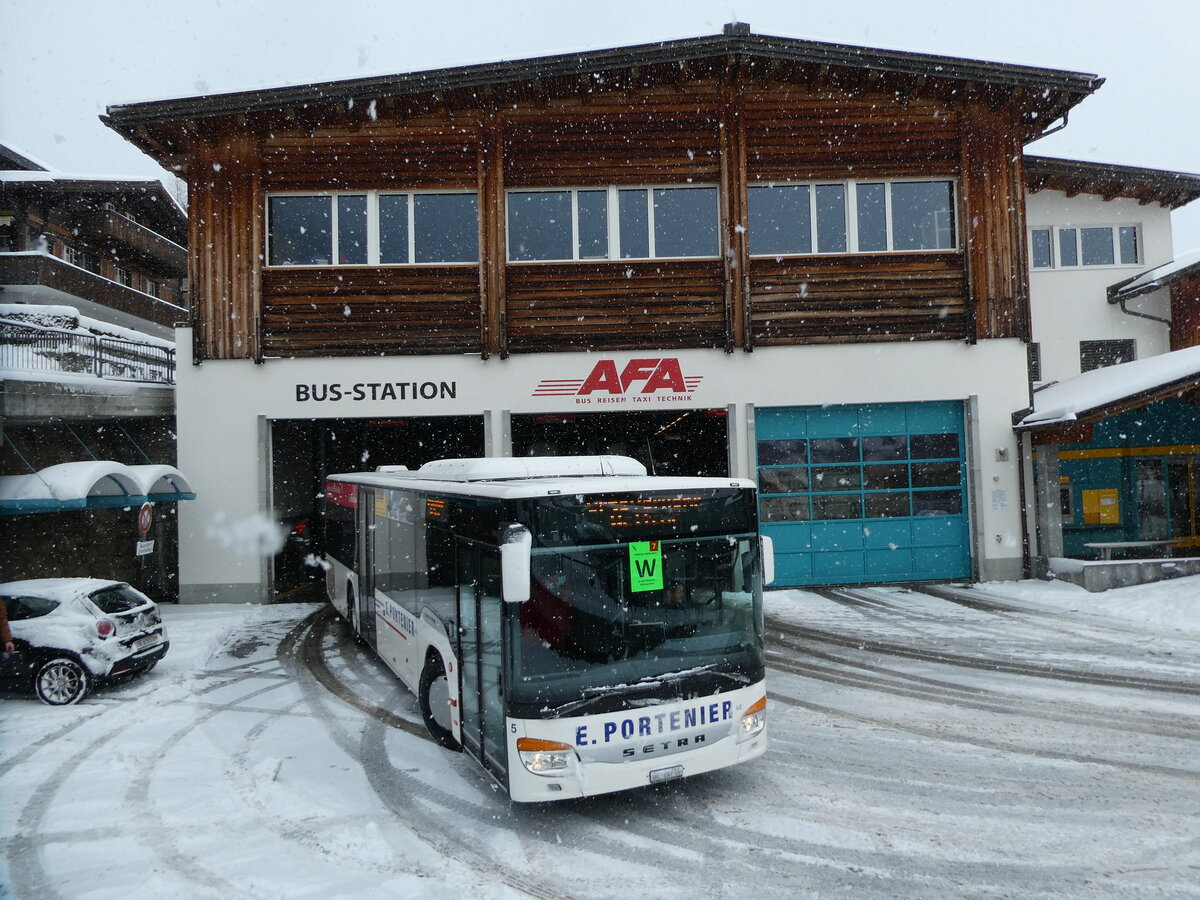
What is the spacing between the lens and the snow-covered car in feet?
28.1

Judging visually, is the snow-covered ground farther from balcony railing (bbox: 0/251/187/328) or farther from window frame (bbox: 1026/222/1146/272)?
balcony railing (bbox: 0/251/187/328)

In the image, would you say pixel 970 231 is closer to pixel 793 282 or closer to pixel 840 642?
pixel 793 282

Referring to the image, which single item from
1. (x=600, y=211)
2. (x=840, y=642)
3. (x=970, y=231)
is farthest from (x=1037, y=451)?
(x=600, y=211)

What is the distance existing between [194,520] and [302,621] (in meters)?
3.55

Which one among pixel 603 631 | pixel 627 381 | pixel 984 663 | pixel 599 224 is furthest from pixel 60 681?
pixel 599 224

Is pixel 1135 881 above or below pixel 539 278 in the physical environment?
below

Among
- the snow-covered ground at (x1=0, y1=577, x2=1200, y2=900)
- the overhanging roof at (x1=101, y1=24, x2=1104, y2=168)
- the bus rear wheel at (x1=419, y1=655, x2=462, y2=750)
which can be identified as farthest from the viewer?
the overhanging roof at (x1=101, y1=24, x2=1104, y2=168)

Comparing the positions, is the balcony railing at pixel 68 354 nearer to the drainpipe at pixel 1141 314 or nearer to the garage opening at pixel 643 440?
the garage opening at pixel 643 440

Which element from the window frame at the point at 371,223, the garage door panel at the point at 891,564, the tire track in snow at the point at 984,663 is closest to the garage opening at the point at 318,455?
the window frame at the point at 371,223

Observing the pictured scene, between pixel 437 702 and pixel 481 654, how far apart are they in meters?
1.70

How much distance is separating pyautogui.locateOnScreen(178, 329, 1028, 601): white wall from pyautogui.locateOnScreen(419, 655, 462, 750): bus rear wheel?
8822mm

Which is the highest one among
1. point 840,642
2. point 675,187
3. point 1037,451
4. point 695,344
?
point 675,187

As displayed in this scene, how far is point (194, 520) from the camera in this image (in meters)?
15.1

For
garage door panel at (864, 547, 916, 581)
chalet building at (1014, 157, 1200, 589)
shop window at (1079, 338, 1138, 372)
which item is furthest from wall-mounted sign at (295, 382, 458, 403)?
shop window at (1079, 338, 1138, 372)
